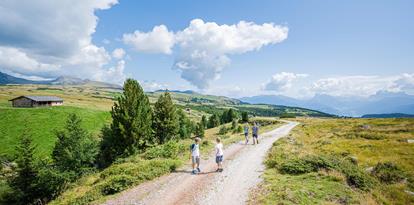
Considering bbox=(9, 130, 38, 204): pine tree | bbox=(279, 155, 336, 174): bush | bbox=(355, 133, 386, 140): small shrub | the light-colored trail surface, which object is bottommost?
bbox=(9, 130, 38, 204): pine tree

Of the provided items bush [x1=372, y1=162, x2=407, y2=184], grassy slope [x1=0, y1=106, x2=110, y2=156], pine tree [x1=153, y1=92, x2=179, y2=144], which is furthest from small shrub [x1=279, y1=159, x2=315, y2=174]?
grassy slope [x1=0, y1=106, x2=110, y2=156]

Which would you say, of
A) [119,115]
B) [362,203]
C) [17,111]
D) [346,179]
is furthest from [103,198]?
[17,111]

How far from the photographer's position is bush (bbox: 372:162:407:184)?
19.6m

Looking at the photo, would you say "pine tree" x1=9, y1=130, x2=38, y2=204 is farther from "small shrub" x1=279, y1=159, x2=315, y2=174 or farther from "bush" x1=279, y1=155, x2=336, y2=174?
"bush" x1=279, y1=155, x2=336, y2=174

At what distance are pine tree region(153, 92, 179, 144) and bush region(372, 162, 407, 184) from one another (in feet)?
128

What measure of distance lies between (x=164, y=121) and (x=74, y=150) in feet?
70.3

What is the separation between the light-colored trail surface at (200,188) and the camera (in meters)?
13.0

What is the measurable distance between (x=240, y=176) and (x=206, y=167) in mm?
3545

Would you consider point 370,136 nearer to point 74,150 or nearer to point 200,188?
point 200,188

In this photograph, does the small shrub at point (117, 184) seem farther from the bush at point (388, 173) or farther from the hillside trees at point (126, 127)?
the hillside trees at point (126, 127)

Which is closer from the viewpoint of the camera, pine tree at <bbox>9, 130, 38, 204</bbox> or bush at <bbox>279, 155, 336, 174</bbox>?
bush at <bbox>279, 155, 336, 174</bbox>

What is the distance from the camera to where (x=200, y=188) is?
571 inches

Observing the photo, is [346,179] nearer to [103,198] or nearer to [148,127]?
[103,198]

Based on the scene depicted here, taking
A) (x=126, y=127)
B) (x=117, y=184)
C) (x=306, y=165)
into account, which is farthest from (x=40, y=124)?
(x=306, y=165)
